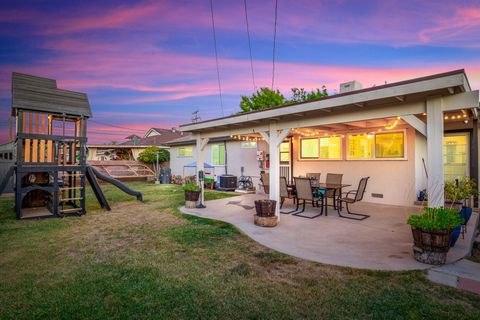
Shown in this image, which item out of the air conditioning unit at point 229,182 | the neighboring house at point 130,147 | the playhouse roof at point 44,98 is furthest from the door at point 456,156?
the neighboring house at point 130,147

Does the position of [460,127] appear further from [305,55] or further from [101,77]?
[101,77]

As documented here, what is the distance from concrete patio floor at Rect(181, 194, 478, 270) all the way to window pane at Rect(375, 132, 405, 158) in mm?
1850

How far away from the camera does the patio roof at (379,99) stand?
3.51 m

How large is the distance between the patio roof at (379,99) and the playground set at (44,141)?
5614mm

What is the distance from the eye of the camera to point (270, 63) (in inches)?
512

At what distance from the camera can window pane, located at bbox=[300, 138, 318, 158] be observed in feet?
33.4

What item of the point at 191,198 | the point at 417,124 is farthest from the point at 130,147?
the point at 417,124

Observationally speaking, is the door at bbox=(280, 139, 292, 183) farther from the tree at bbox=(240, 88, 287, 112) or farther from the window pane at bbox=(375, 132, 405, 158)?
the tree at bbox=(240, 88, 287, 112)

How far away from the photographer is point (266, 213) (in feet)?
18.5

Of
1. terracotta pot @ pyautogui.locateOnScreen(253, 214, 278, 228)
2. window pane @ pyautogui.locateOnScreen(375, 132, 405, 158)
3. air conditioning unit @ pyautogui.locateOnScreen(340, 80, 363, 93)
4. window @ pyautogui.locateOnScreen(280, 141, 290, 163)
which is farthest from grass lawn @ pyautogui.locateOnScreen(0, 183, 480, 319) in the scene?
window @ pyautogui.locateOnScreen(280, 141, 290, 163)

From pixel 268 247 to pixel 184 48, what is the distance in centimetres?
1004

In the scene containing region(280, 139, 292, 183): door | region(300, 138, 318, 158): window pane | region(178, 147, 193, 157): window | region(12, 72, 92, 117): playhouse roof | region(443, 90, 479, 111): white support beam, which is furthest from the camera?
region(178, 147, 193, 157): window

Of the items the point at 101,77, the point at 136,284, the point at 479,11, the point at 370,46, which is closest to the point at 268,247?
the point at 136,284

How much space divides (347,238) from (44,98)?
30.6 ft
